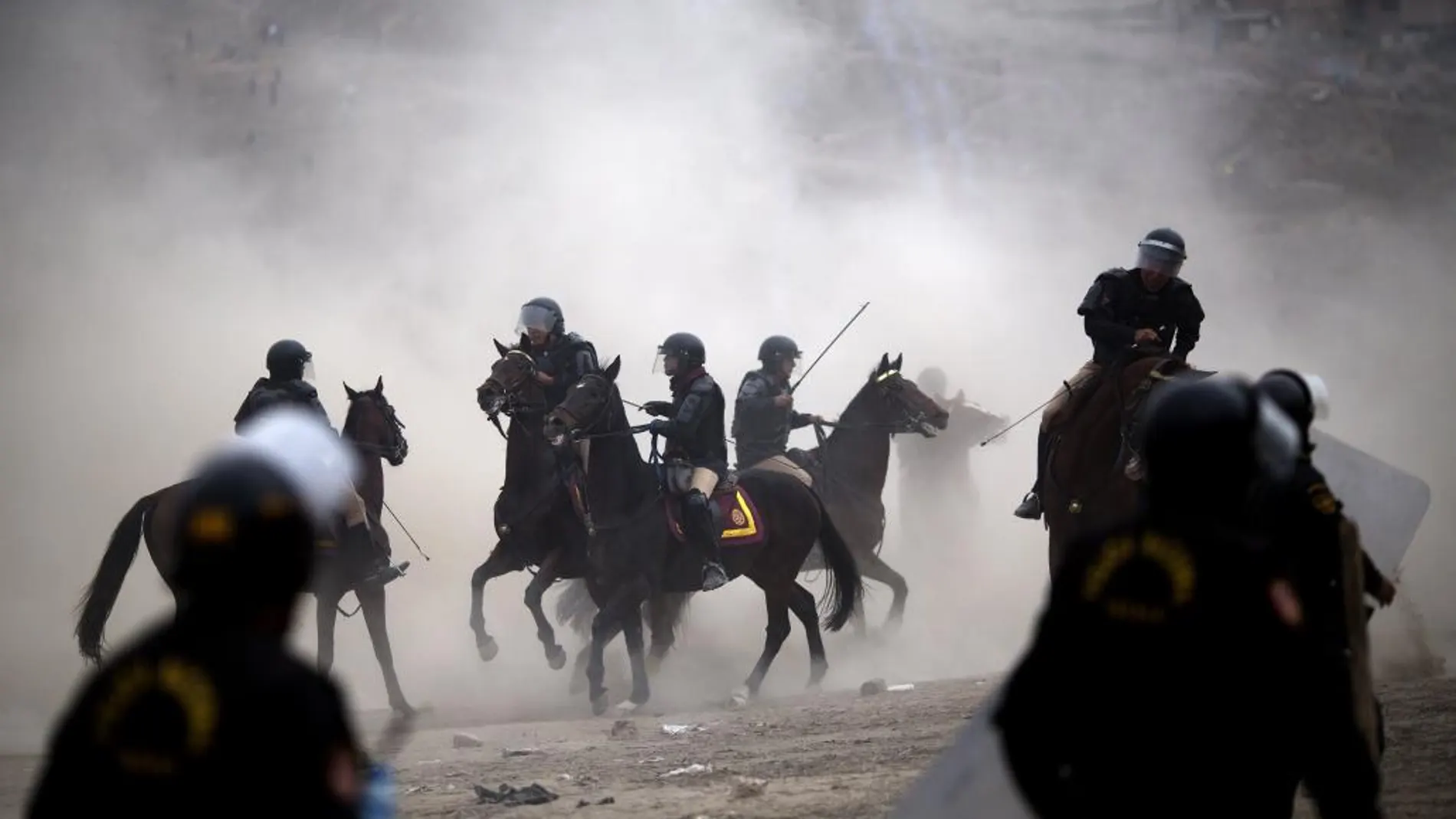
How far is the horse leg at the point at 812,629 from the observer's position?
1358 cm

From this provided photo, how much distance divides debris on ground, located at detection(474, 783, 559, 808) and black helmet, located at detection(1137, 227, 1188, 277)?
160 inches

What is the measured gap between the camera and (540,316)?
13.0 meters

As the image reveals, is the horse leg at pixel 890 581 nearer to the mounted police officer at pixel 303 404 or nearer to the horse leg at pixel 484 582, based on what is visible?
the horse leg at pixel 484 582

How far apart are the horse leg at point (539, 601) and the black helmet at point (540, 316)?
1.58 m

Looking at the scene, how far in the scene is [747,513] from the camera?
12859 mm

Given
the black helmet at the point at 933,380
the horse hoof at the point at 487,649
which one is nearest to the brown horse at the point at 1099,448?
the horse hoof at the point at 487,649

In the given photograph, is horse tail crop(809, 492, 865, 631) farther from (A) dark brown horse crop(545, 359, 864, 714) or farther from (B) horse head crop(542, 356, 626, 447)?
(B) horse head crop(542, 356, 626, 447)

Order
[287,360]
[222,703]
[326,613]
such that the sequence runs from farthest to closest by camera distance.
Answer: [326,613], [287,360], [222,703]

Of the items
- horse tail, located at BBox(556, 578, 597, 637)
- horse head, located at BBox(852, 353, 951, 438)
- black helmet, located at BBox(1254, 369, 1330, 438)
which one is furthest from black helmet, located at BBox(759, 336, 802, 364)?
black helmet, located at BBox(1254, 369, 1330, 438)

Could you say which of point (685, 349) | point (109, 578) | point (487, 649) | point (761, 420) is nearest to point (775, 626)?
point (487, 649)

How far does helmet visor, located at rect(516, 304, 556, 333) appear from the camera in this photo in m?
12.9

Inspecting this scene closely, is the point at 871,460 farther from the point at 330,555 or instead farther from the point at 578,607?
the point at 330,555

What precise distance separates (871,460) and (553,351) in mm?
3822

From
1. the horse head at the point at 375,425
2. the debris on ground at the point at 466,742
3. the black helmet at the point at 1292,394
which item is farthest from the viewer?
the horse head at the point at 375,425
